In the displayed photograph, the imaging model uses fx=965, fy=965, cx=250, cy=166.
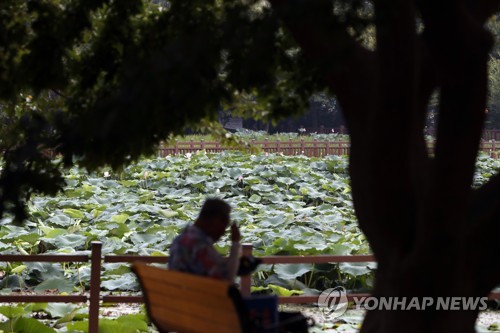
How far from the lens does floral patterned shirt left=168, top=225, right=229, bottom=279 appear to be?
4953mm

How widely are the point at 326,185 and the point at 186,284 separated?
1693 cm

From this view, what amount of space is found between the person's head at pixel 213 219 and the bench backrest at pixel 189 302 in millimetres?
284

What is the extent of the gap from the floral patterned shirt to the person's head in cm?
3

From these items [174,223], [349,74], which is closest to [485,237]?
[349,74]

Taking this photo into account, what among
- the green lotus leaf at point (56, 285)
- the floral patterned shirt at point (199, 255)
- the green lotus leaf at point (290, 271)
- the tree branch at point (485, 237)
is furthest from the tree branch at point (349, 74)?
the green lotus leaf at point (56, 285)

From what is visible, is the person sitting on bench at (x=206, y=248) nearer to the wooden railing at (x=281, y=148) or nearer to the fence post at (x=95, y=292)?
the fence post at (x=95, y=292)

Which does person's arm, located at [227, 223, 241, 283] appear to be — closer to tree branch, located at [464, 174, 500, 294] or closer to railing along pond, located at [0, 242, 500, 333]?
tree branch, located at [464, 174, 500, 294]

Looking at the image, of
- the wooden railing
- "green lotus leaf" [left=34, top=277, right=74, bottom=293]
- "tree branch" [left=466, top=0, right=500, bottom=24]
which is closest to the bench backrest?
"tree branch" [left=466, top=0, right=500, bottom=24]

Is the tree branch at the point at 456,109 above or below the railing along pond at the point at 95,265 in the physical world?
above

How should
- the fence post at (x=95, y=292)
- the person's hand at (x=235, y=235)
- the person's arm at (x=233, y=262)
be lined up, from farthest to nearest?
1. the fence post at (x=95, y=292)
2. the person's hand at (x=235, y=235)
3. the person's arm at (x=233, y=262)

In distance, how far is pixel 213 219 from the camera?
16.5 ft

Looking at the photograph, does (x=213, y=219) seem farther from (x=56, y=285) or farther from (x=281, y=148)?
(x=281, y=148)

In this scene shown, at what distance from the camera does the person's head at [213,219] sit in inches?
198

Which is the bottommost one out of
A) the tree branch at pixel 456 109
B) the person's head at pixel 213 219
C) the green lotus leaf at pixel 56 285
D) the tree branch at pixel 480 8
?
the green lotus leaf at pixel 56 285
